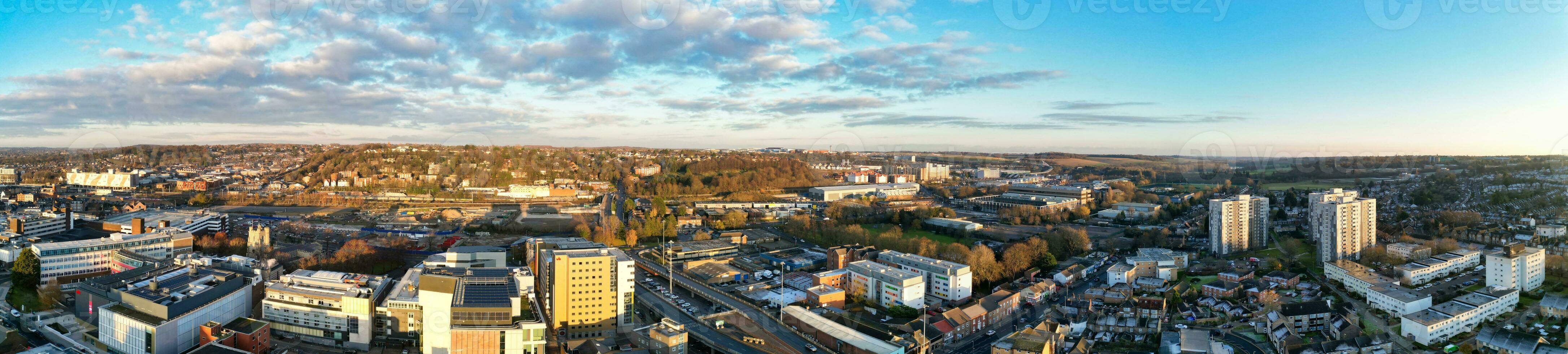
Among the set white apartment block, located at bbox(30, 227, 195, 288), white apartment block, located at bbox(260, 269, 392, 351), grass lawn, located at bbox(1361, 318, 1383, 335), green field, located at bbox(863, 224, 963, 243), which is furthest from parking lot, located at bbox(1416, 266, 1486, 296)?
white apartment block, located at bbox(30, 227, 195, 288)

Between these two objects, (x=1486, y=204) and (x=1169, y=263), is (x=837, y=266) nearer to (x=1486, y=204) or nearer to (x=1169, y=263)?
(x=1169, y=263)

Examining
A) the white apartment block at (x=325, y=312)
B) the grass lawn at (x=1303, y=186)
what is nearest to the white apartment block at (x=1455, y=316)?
the white apartment block at (x=325, y=312)

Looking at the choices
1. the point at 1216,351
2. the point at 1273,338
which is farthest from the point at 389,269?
the point at 1273,338

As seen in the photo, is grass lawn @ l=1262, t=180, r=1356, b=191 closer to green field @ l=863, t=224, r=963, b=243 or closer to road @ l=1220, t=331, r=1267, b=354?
green field @ l=863, t=224, r=963, b=243

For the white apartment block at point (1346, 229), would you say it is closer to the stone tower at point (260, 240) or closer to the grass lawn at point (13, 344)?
the grass lawn at point (13, 344)

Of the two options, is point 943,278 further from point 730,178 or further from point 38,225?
point 730,178

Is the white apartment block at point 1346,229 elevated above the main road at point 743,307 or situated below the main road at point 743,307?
above
